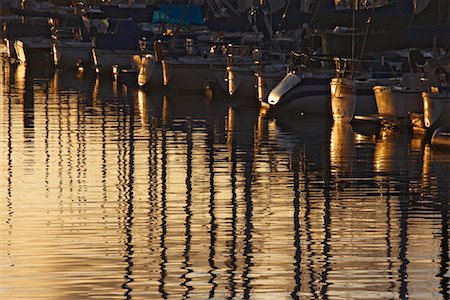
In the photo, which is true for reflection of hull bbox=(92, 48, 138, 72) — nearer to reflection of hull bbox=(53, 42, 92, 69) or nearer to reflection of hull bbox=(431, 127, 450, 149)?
reflection of hull bbox=(53, 42, 92, 69)

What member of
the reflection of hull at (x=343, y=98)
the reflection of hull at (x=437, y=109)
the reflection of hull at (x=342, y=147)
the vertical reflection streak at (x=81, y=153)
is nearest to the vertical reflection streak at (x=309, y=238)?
the reflection of hull at (x=342, y=147)

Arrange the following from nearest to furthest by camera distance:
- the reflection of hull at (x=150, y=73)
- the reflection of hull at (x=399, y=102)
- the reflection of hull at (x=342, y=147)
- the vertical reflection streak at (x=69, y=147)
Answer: the vertical reflection streak at (x=69, y=147) < the reflection of hull at (x=342, y=147) < the reflection of hull at (x=399, y=102) < the reflection of hull at (x=150, y=73)

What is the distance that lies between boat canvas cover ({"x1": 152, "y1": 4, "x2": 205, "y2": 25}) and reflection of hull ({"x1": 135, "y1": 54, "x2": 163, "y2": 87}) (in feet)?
33.4

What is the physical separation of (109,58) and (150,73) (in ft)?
40.9

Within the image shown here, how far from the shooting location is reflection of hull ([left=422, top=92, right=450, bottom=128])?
38.2 metres

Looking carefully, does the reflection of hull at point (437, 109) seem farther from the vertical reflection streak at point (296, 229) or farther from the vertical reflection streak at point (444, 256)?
the vertical reflection streak at point (444, 256)

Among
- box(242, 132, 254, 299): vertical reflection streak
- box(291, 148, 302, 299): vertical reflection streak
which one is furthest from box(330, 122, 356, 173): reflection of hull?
box(242, 132, 254, 299): vertical reflection streak

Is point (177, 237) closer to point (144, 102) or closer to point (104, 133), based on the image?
point (104, 133)

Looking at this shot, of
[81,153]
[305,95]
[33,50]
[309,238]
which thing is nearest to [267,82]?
[305,95]

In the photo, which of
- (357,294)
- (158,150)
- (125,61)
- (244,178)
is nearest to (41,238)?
(357,294)

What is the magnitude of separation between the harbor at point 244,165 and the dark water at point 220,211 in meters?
0.05

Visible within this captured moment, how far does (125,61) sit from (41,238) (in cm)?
5127

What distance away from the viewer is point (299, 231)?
2372 cm

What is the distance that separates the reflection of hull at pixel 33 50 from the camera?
8739 cm
